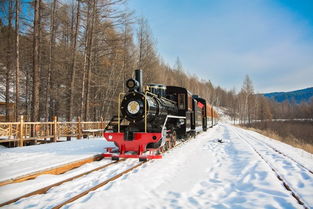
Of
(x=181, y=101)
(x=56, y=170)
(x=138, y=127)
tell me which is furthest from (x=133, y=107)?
(x=181, y=101)

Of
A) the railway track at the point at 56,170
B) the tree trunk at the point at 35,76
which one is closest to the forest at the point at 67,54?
the tree trunk at the point at 35,76

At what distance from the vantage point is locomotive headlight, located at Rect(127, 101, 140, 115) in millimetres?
6939

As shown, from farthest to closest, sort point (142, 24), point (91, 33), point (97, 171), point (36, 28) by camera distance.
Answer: point (142, 24) → point (91, 33) → point (36, 28) → point (97, 171)

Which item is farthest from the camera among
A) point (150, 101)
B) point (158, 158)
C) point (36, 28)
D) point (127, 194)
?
point (36, 28)

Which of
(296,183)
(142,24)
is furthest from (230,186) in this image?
(142,24)

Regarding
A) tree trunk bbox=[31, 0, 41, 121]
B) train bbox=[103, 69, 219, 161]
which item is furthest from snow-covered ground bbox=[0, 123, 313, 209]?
tree trunk bbox=[31, 0, 41, 121]

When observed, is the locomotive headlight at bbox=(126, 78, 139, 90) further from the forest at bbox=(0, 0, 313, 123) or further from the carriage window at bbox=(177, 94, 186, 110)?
the forest at bbox=(0, 0, 313, 123)

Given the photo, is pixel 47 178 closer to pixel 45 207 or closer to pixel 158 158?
pixel 45 207

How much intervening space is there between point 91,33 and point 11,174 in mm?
13970

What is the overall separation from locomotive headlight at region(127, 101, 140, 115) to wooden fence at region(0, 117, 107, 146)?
5.22 meters

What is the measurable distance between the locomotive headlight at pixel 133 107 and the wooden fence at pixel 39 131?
5221 mm

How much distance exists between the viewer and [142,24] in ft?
78.9

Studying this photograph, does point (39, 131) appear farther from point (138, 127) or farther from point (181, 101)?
point (181, 101)

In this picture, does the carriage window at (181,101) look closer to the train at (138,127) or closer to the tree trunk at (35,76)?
the train at (138,127)
